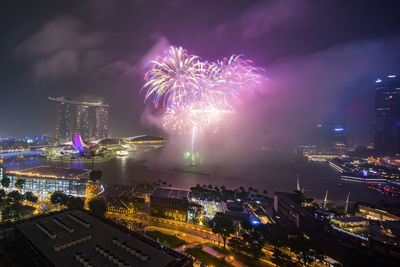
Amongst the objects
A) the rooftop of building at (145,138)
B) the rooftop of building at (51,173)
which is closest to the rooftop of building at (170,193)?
the rooftop of building at (51,173)

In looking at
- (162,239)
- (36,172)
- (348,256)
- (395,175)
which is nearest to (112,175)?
(36,172)

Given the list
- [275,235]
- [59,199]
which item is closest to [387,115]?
[275,235]

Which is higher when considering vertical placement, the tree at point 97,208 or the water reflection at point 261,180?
the tree at point 97,208

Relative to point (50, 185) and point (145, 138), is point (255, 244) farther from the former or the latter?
point (145, 138)

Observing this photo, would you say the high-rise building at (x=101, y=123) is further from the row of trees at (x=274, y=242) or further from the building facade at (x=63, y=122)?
the row of trees at (x=274, y=242)

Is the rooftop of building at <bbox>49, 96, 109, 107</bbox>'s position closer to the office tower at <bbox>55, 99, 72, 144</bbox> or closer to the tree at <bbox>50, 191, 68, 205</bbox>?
the office tower at <bbox>55, 99, 72, 144</bbox>

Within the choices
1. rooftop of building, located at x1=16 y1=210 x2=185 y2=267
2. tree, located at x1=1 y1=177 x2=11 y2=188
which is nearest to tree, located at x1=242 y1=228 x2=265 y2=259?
rooftop of building, located at x1=16 y1=210 x2=185 y2=267
